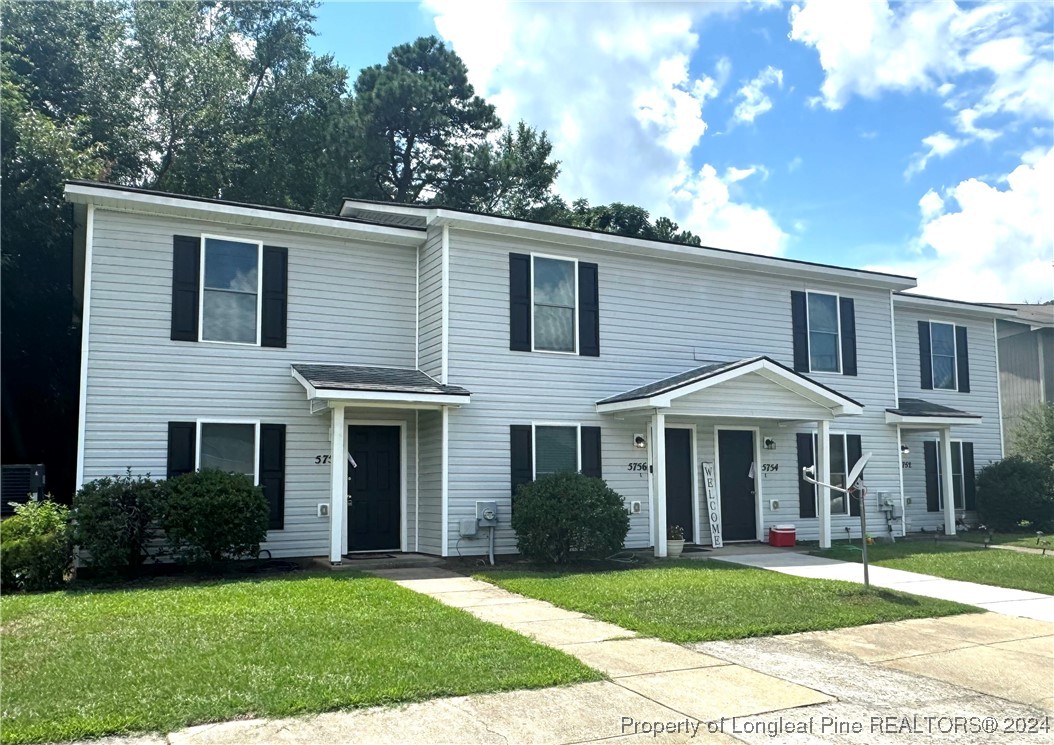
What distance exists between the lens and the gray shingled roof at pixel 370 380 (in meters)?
11.9

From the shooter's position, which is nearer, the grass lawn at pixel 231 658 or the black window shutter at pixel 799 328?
the grass lawn at pixel 231 658

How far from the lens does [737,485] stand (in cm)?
1563

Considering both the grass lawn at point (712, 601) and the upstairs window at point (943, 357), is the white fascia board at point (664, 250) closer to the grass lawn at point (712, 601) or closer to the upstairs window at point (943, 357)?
the upstairs window at point (943, 357)

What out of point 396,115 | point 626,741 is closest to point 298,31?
point 396,115

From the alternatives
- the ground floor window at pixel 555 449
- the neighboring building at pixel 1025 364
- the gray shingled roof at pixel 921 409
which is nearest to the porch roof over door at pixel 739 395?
the ground floor window at pixel 555 449

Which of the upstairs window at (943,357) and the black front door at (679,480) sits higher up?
the upstairs window at (943,357)

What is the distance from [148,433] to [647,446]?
309 inches

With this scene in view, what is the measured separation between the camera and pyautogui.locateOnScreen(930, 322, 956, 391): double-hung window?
19469mm

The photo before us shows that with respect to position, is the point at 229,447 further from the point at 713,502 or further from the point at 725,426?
the point at 725,426

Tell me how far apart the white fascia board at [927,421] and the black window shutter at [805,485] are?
6.66 feet

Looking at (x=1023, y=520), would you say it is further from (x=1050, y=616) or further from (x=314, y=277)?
(x=314, y=277)

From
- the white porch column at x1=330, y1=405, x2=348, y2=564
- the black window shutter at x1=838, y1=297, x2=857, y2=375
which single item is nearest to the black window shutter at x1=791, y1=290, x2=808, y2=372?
the black window shutter at x1=838, y1=297, x2=857, y2=375

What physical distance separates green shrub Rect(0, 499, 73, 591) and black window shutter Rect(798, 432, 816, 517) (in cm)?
1222

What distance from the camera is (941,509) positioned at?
1872 cm
